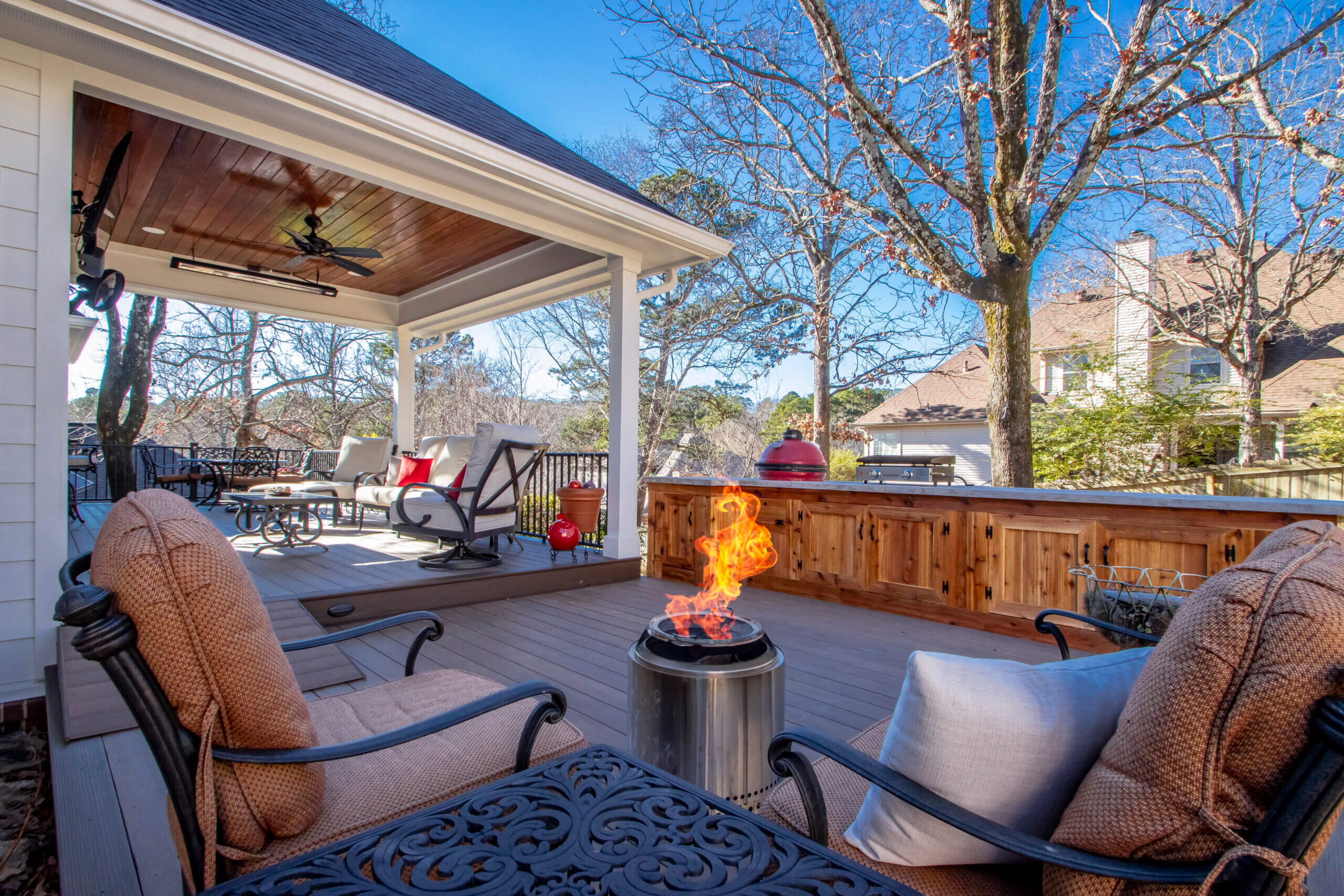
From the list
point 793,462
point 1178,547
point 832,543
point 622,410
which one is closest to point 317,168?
point 622,410

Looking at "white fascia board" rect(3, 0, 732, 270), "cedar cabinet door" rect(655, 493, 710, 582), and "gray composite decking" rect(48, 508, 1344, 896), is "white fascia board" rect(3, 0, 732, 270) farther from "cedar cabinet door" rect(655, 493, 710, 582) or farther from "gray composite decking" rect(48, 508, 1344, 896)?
"gray composite decking" rect(48, 508, 1344, 896)

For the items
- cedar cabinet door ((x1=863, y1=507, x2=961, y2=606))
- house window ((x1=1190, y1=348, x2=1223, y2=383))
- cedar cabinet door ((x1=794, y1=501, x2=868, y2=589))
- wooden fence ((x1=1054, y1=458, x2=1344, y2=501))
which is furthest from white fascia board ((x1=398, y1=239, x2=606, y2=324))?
house window ((x1=1190, y1=348, x2=1223, y2=383))

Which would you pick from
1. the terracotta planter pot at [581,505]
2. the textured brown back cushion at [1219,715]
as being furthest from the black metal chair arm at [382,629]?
the terracotta planter pot at [581,505]

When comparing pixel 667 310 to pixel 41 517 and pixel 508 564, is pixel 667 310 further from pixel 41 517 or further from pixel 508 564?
pixel 41 517

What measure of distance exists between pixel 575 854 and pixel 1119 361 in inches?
527

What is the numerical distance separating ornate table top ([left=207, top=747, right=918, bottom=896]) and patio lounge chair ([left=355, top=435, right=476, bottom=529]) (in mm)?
4958

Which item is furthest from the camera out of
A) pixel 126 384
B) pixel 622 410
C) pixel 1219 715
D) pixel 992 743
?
pixel 126 384

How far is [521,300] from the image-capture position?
6.38m

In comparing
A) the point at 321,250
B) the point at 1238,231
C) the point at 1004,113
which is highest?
the point at 1238,231

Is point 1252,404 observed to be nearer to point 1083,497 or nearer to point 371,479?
point 1083,497

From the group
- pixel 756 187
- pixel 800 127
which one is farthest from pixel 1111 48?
pixel 756 187

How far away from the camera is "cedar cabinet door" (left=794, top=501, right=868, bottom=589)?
14.3ft

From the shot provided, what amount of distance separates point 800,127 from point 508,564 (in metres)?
8.36

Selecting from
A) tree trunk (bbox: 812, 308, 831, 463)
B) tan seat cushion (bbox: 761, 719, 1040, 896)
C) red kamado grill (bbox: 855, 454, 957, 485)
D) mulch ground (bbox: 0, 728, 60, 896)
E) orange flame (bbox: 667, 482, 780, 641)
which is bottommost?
mulch ground (bbox: 0, 728, 60, 896)
